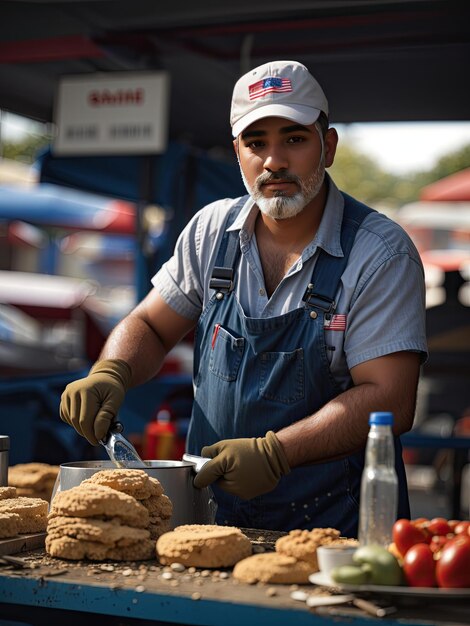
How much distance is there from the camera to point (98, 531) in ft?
7.04

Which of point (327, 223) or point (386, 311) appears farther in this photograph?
point (327, 223)

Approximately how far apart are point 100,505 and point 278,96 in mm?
1402

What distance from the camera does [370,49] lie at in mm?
5238

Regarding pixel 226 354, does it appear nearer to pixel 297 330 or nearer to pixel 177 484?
pixel 297 330

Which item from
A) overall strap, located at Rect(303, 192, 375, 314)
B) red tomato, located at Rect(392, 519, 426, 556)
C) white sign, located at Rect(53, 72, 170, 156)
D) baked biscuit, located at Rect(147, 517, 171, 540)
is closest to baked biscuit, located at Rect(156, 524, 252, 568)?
baked biscuit, located at Rect(147, 517, 171, 540)

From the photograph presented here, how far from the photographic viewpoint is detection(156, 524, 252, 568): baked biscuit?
6.82 ft

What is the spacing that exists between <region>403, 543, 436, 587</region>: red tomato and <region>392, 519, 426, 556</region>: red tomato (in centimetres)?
8

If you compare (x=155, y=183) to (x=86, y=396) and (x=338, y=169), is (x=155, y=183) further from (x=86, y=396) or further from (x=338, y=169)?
(x=338, y=169)

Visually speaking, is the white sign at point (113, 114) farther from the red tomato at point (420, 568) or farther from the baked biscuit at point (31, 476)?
the red tomato at point (420, 568)

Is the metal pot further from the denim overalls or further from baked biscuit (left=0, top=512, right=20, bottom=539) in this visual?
the denim overalls

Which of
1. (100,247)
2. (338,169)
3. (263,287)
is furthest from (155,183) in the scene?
(338,169)

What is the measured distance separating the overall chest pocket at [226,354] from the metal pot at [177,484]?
0.43 m

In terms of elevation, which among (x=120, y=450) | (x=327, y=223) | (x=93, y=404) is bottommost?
(x=120, y=450)

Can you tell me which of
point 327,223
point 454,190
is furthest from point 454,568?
point 454,190
